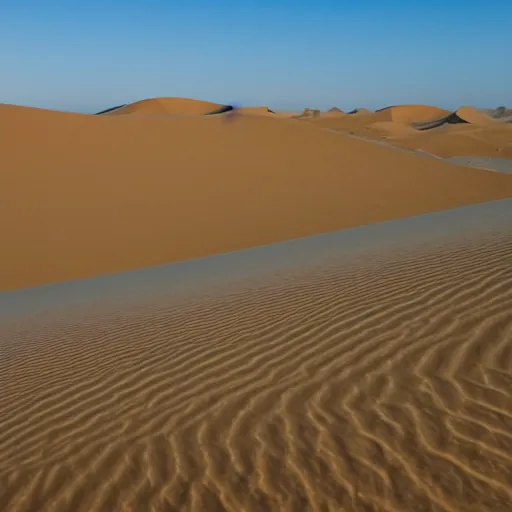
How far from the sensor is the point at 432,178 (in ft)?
66.4

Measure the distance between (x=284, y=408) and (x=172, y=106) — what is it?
Result: 2719 inches

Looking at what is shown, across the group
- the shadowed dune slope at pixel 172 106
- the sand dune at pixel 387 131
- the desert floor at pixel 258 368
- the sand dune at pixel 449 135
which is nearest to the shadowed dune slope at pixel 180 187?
the desert floor at pixel 258 368

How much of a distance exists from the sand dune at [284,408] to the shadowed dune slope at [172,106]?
58930 mm

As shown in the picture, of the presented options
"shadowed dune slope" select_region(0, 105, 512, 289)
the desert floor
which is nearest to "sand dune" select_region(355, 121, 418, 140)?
"shadowed dune slope" select_region(0, 105, 512, 289)

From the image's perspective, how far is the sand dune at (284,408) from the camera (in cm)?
287

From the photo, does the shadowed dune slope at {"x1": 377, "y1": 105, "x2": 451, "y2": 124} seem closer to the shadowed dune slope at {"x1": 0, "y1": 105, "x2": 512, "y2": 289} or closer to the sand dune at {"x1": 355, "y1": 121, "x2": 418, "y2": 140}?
the sand dune at {"x1": 355, "y1": 121, "x2": 418, "y2": 140}

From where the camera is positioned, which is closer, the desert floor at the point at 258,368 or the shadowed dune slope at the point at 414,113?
the desert floor at the point at 258,368

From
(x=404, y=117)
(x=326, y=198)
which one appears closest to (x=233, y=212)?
(x=326, y=198)

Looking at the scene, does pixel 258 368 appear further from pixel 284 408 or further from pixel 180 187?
pixel 180 187

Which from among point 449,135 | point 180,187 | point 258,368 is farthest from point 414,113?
point 258,368

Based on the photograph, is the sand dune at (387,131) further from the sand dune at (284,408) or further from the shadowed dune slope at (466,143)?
the sand dune at (284,408)

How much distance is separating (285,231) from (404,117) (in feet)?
216

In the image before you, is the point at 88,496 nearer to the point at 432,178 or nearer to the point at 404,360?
the point at 404,360

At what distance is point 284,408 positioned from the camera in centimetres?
370
